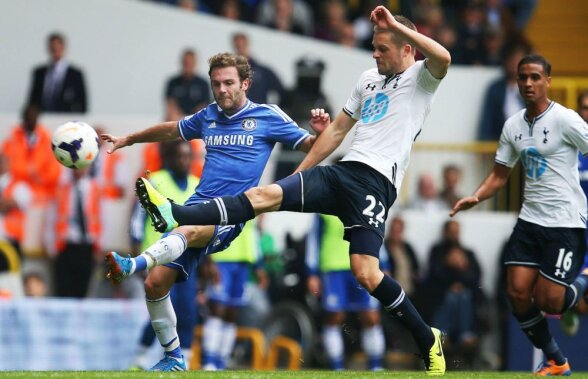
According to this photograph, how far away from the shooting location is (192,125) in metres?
11.7

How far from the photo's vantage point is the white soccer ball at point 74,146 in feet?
36.4

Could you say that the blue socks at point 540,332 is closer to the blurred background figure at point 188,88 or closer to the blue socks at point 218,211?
the blue socks at point 218,211

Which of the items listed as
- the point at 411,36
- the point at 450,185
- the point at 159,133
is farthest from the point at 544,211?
the point at 450,185

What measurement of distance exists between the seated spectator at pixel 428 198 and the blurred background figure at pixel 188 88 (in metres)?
3.07

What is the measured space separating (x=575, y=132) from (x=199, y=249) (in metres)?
3.29

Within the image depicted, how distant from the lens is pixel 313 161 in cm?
1123

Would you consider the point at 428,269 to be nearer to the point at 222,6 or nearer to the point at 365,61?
the point at 365,61

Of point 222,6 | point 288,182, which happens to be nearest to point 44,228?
point 222,6

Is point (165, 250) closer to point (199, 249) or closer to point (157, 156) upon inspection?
point (199, 249)

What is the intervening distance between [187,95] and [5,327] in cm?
416

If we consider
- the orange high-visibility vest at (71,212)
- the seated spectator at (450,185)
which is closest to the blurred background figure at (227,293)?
the orange high-visibility vest at (71,212)

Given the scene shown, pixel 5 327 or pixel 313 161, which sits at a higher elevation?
pixel 313 161

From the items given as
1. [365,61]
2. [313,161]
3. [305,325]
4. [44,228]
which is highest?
[365,61]

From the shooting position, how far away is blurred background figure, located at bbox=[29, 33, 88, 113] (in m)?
18.5
